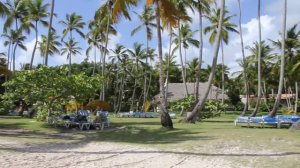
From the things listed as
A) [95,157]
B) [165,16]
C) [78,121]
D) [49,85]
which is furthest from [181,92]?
[95,157]

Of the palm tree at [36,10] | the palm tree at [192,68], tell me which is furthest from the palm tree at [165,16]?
the palm tree at [192,68]

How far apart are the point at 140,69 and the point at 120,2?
46333 mm

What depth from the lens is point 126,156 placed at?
1302 centimetres

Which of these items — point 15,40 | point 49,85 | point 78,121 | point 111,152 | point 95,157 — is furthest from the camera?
point 15,40

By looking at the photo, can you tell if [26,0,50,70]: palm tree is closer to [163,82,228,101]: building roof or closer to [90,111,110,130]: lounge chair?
[90,111,110,130]: lounge chair

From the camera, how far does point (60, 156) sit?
1281 centimetres

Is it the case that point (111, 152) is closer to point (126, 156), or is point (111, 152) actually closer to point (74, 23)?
point (126, 156)

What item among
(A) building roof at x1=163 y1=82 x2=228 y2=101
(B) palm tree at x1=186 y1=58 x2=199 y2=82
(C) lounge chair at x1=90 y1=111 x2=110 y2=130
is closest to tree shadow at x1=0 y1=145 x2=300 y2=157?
(C) lounge chair at x1=90 y1=111 x2=110 y2=130

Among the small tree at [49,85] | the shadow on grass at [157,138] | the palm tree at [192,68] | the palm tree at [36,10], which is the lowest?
the shadow on grass at [157,138]

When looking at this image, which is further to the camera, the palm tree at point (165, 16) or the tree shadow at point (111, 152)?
the palm tree at point (165, 16)

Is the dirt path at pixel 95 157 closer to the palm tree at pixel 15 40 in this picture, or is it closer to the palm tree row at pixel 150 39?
the palm tree row at pixel 150 39

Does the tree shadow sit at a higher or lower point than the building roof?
lower

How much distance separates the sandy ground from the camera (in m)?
11.5

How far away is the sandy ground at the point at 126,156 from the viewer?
11.5 m
